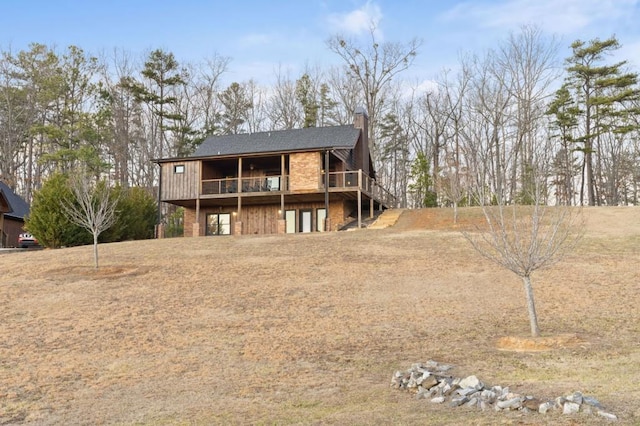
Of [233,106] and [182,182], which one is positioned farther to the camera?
[233,106]

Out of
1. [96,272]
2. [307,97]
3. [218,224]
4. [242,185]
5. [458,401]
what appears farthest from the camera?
[307,97]

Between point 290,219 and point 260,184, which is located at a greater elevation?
point 260,184

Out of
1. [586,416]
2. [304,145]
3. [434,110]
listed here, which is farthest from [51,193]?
[434,110]

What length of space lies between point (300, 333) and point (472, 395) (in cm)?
555

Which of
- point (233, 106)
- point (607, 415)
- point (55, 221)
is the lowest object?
point (607, 415)

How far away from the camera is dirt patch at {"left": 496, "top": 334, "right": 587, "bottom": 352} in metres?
9.62

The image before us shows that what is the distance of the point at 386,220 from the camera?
2941 centimetres

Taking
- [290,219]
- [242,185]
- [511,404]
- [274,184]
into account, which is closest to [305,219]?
[290,219]

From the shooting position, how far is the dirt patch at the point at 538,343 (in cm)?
962

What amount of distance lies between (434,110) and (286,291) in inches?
1454

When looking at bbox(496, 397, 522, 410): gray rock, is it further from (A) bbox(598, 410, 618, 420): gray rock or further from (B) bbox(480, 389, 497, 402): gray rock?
(A) bbox(598, 410, 618, 420): gray rock

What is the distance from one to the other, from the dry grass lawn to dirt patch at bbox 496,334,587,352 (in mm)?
36

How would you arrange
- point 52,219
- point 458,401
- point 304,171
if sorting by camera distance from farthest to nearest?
point 304,171 < point 52,219 < point 458,401

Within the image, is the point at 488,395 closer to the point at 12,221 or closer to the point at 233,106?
the point at 12,221
